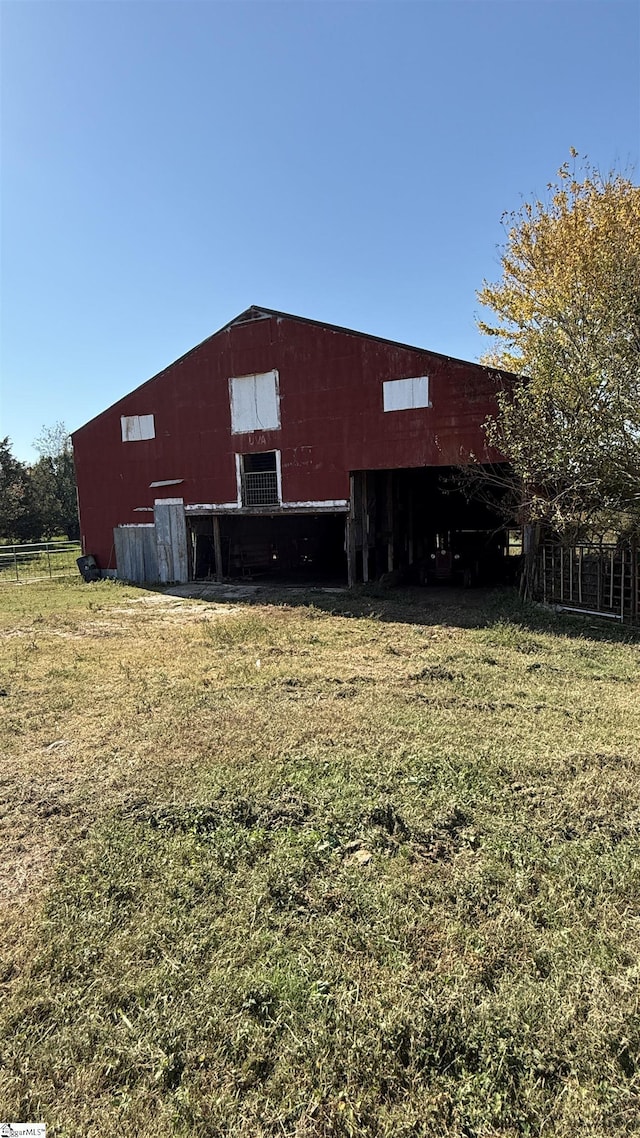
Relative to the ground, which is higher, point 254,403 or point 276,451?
point 254,403

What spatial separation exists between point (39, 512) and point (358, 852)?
1558 inches

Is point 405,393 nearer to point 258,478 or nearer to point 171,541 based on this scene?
point 258,478

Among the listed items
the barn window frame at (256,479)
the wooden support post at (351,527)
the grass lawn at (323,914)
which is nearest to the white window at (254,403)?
the barn window frame at (256,479)

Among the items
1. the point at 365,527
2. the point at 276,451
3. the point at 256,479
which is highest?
the point at 276,451

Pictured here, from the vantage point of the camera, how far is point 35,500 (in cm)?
3812

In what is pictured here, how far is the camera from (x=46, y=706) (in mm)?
6820

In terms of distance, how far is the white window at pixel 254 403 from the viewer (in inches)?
664

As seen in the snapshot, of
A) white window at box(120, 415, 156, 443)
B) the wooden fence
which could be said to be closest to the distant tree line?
white window at box(120, 415, 156, 443)

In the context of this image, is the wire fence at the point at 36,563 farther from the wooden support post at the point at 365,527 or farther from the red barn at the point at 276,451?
the wooden support post at the point at 365,527

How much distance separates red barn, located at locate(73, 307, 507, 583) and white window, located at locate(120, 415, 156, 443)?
44 mm

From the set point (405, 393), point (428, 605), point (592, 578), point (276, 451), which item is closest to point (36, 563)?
point (276, 451)

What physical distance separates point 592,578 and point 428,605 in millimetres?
3674

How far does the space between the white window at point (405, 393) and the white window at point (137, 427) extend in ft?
29.3

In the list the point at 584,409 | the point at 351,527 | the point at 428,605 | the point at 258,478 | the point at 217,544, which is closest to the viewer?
the point at 584,409
